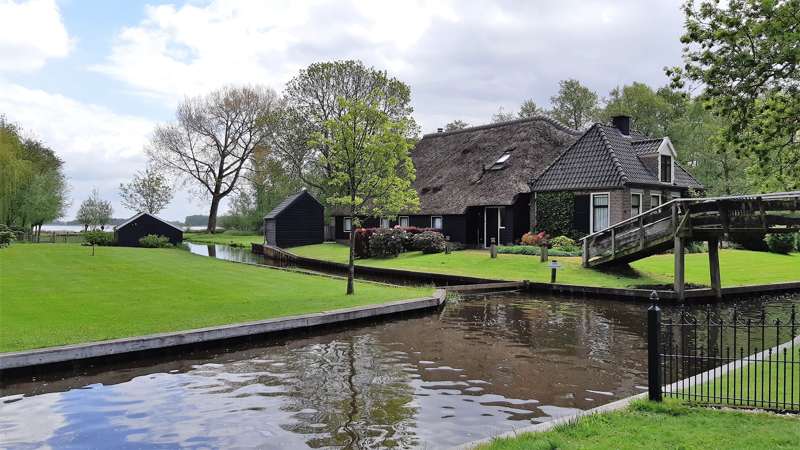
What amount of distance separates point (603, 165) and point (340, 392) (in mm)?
24866

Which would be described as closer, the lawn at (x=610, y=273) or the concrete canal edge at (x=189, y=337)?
the concrete canal edge at (x=189, y=337)

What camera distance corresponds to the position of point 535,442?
546 cm

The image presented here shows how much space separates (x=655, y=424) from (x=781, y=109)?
33.8 ft

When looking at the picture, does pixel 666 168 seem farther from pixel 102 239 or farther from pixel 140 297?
pixel 102 239

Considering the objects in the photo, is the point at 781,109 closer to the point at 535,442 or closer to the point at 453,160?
the point at 535,442

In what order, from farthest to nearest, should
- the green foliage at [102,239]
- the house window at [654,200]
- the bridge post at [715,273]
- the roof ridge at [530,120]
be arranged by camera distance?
the green foliage at [102,239], the roof ridge at [530,120], the house window at [654,200], the bridge post at [715,273]

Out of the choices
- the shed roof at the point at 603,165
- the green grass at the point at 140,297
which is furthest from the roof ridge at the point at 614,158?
the green grass at the point at 140,297

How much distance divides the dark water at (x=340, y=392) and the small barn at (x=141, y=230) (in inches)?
1364

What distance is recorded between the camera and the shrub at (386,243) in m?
31.3

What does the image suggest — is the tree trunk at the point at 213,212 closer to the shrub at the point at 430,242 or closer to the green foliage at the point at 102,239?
the green foliage at the point at 102,239

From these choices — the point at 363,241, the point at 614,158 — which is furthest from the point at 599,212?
the point at 363,241

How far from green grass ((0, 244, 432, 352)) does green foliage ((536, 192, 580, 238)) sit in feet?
47.4

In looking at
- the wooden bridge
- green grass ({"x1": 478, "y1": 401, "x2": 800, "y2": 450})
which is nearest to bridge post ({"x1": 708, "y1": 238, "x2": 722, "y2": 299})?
the wooden bridge

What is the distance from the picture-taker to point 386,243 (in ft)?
103
